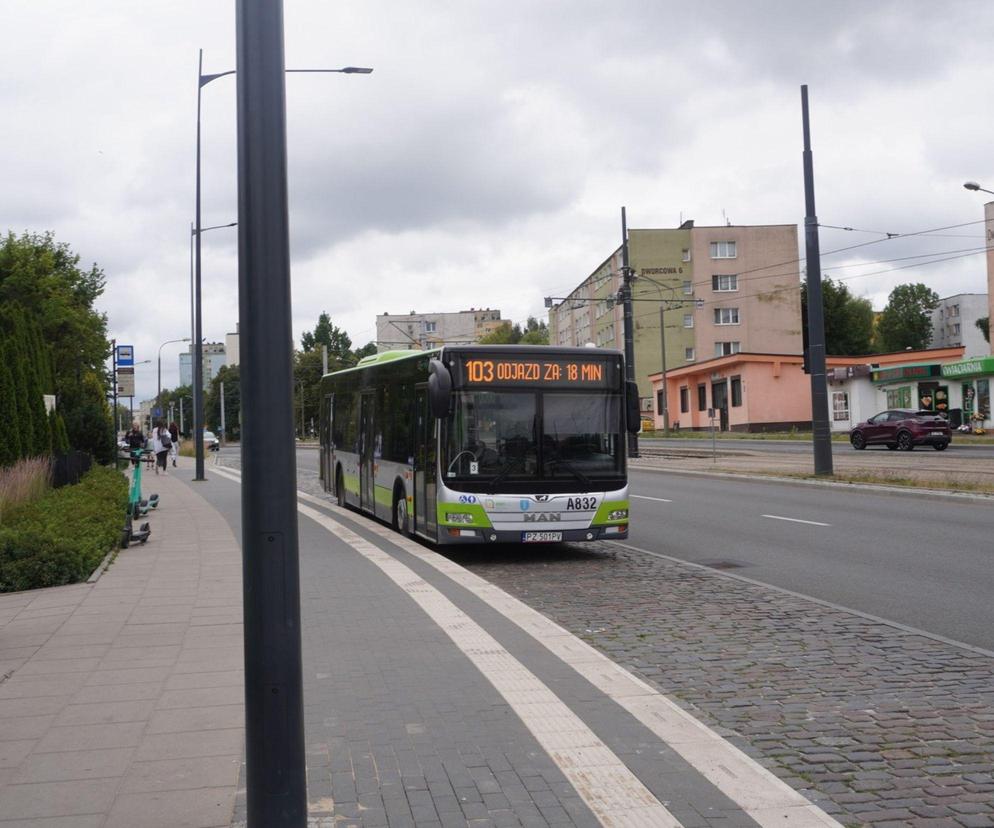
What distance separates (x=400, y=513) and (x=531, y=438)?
3282mm

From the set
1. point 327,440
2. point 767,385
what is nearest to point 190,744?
point 327,440

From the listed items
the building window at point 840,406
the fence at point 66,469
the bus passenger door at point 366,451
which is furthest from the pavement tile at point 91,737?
the building window at point 840,406

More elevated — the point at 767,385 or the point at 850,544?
the point at 767,385

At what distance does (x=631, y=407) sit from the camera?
12992 millimetres

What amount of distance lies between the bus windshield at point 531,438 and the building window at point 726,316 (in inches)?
2725

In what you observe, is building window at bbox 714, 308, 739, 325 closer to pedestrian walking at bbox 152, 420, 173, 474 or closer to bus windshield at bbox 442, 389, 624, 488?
pedestrian walking at bbox 152, 420, 173, 474

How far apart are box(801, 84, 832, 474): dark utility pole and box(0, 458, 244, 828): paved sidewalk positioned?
53.8 feet

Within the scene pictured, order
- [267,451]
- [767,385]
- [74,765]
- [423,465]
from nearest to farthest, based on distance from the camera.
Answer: [267,451] < [74,765] < [423,465] < [767,385]

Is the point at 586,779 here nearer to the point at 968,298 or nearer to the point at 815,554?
the point at 815,554

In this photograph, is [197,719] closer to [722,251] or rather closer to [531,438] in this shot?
[531,438]

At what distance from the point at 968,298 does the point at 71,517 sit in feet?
376

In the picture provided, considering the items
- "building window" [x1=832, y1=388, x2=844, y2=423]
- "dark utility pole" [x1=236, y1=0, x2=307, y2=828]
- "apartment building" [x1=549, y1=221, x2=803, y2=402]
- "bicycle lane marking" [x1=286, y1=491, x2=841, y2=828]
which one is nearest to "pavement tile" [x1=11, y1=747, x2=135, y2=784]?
"dark utility pole" [x1=236, y1=0, x2=307, y2=828]

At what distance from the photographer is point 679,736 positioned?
536cm

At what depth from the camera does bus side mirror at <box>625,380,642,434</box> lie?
42.5ft
